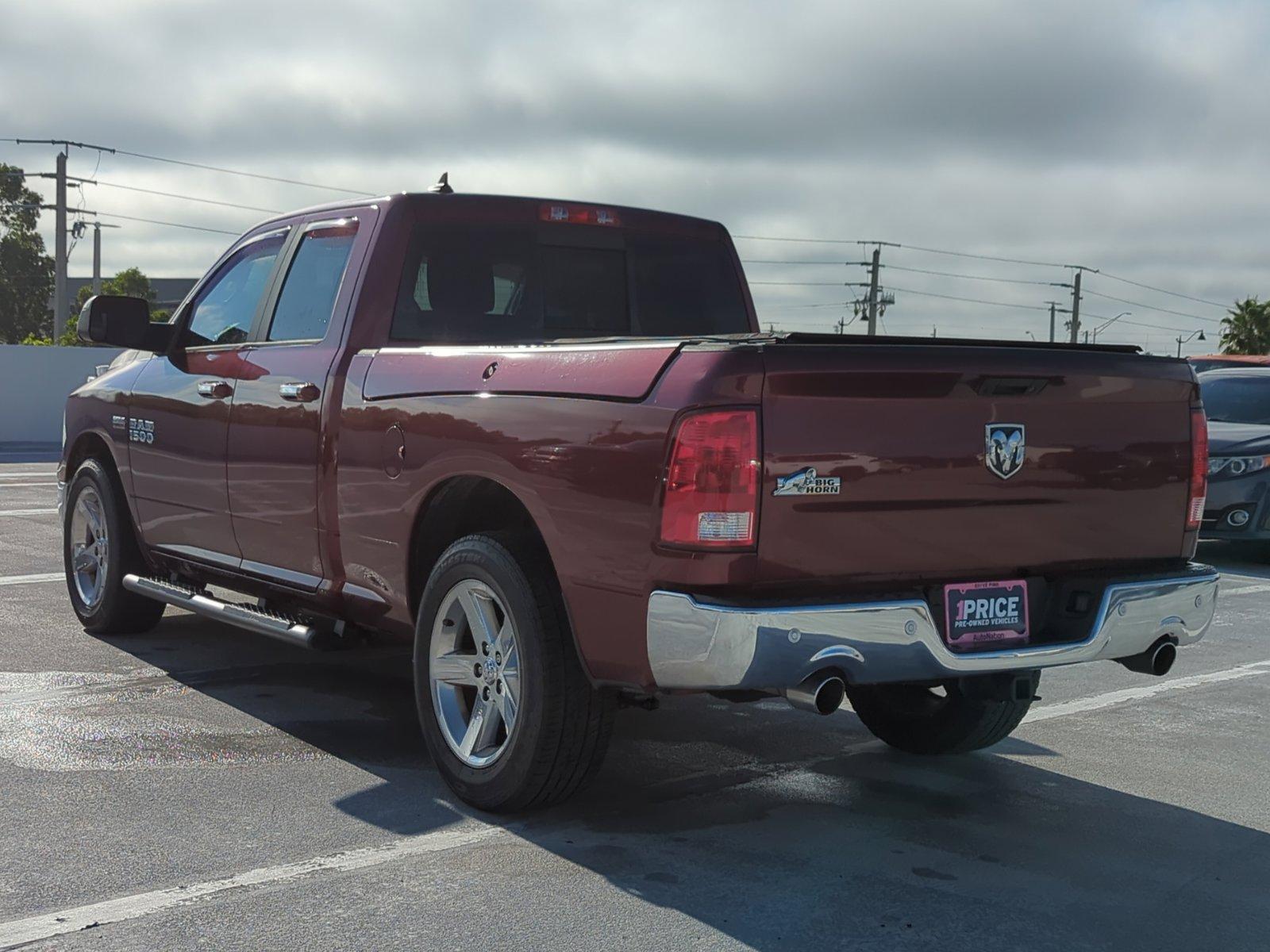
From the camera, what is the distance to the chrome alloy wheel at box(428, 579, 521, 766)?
4.50m

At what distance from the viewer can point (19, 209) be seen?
68312 millimetres

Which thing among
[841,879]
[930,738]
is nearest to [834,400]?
[841,879]

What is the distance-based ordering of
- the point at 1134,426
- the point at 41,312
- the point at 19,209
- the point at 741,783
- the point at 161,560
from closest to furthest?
the point at 1134,426 < the point at 741,783 < the point at 161,560 < the point at 19,209 < the point at 41,312

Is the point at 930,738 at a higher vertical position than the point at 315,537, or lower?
lower

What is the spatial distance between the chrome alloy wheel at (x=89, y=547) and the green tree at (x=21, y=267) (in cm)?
6516

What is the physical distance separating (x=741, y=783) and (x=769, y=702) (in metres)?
1.41

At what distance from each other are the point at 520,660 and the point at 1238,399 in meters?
10.4

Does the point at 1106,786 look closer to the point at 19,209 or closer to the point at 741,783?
the point at 741,783

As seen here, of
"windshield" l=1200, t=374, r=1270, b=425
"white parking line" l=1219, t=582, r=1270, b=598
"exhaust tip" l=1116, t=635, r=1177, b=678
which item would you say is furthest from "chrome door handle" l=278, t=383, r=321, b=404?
"windshield" l=1200, t=374, r=1270, b=425

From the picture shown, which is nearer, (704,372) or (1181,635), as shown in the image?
(704,372)

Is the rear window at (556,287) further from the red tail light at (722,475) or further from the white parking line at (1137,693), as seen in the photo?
the white parking line at (1137,693)

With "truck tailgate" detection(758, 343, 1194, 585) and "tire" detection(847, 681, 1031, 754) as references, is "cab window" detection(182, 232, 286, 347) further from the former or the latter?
"truck tailgate" detection(758, 343, 1194, 585)

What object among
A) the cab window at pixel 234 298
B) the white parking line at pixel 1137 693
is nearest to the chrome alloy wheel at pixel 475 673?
the cab window at pixel 234 298

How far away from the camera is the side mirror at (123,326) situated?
662cm
